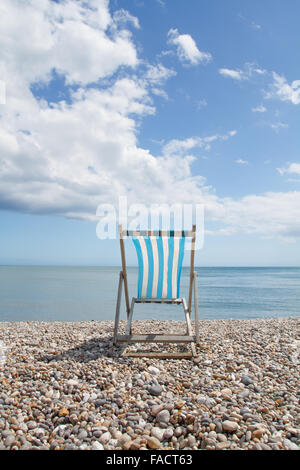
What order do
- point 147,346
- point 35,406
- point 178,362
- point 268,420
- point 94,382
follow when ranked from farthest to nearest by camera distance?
point 147,346
point 178,362
point 94,382
point 35,406
point 268,420

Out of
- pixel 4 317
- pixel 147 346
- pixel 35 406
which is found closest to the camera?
pixel 35 406

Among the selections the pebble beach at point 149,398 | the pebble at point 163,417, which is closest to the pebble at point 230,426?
the pebble beach at point 149,398

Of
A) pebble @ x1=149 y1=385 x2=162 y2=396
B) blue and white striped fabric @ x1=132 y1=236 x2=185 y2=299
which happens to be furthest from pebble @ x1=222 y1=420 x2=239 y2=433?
blue and white striped fabric @ x1=132 y1=236 x2=185 y2=299

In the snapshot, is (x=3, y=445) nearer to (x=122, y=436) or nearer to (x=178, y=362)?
(x=122, y=436)

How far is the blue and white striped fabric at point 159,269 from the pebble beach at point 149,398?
854mm

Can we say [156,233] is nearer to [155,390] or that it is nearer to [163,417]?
[155,390]

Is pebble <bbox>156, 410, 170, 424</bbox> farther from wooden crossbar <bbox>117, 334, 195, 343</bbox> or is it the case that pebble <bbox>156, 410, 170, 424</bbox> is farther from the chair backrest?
the chair backrest

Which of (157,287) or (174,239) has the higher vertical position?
(174,239)

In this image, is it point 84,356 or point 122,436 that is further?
point 84,356

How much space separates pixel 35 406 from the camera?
8.98 ft

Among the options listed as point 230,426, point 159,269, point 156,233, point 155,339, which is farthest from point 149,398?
point 156,233

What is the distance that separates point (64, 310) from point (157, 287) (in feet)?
22.6

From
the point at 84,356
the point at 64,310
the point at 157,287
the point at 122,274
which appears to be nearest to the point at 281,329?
the point at 157,287

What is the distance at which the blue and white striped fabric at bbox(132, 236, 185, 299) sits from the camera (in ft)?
15.8
